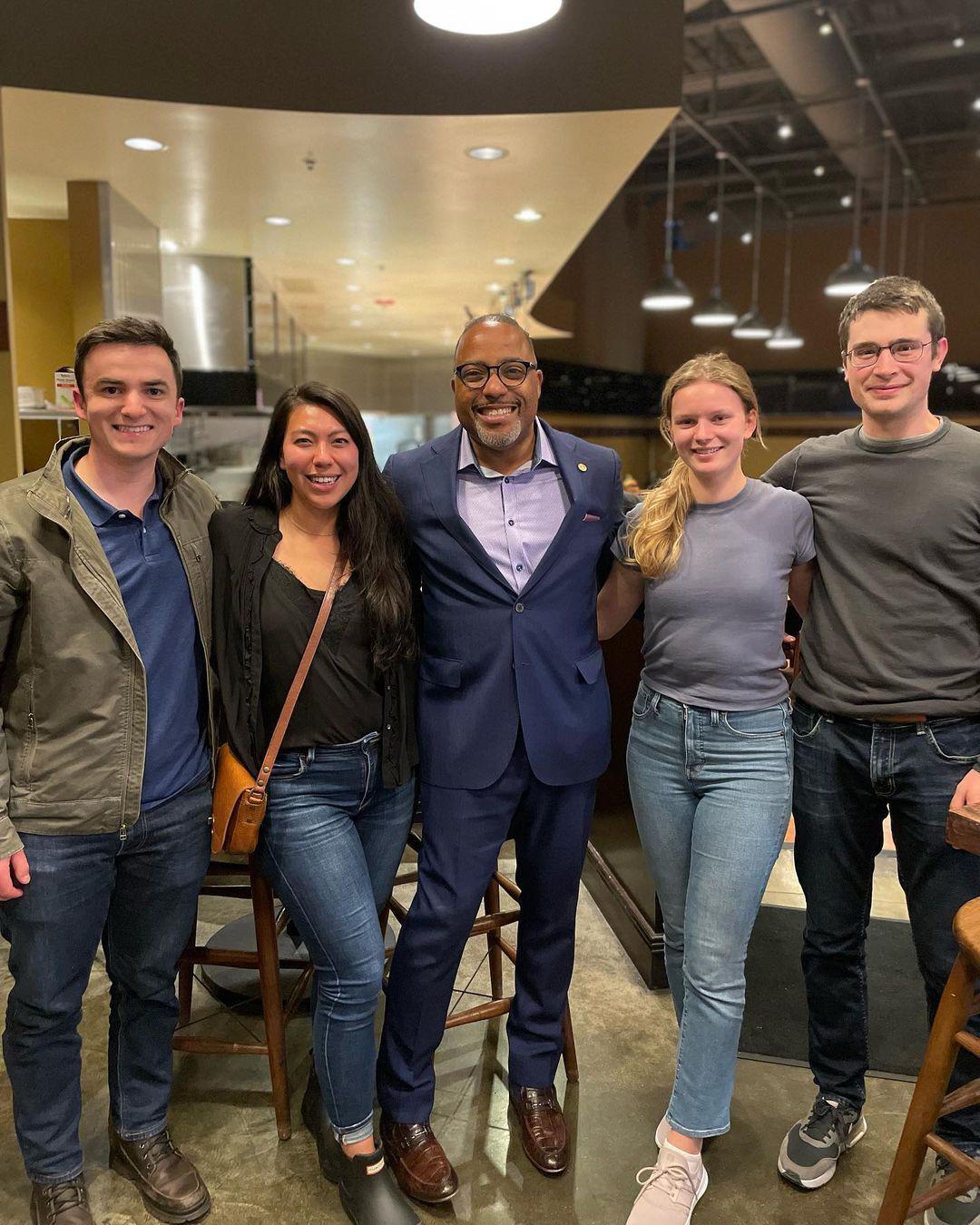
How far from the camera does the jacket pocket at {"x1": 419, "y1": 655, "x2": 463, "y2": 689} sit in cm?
197

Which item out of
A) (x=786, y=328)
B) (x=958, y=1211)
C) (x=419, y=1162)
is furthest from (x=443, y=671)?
(x=786, y=328)

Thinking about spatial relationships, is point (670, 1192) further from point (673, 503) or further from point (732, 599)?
point (673, 503)

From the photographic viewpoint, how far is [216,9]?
3.72 metres

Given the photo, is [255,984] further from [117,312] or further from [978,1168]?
[117,312]

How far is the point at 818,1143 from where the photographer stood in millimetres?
2139

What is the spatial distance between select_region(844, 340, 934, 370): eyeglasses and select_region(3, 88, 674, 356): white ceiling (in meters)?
2.65

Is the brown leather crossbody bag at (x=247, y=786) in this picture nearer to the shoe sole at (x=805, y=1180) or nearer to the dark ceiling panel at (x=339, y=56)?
the shoe sole at (x=805, y=1180)

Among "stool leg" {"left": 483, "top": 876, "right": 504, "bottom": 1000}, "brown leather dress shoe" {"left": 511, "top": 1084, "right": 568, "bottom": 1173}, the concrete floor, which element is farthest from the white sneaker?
"stool leg" {"left": 483, "top": 876, "right": 504, "bottom": 1000}

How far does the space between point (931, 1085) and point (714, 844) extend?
1.76 feet

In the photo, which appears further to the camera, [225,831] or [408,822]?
[408,822]

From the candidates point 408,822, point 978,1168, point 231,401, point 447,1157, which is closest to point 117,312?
point 231,401

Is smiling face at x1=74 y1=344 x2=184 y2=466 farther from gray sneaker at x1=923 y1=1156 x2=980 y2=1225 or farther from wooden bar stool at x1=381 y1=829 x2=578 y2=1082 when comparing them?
gray sneaker at x1=923 y1=1156 x2=980 y2=1225

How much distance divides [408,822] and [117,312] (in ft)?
14.1

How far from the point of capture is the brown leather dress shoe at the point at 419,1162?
2027mm
